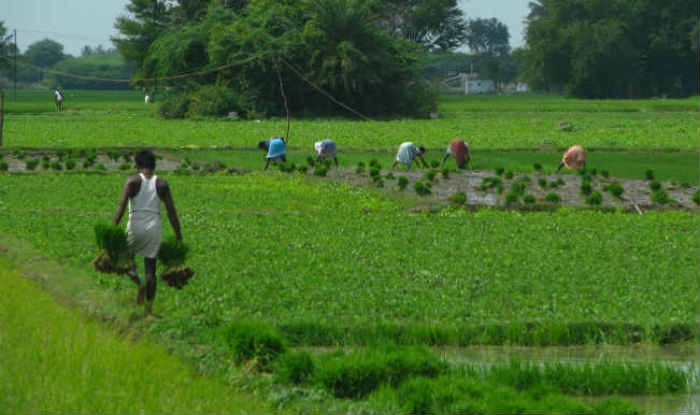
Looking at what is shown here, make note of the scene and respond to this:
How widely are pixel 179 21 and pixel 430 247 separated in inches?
2163

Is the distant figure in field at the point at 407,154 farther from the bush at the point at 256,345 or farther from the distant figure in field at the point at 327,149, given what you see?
the bush at the point at 256,345

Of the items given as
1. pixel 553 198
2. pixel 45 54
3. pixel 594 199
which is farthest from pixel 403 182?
pixel 45 54

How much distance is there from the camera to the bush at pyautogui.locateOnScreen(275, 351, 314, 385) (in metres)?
7.56

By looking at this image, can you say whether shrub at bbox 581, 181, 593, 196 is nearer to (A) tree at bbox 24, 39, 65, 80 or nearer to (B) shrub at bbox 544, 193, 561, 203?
(B) shrub at bbox 544, 193, 561, 203

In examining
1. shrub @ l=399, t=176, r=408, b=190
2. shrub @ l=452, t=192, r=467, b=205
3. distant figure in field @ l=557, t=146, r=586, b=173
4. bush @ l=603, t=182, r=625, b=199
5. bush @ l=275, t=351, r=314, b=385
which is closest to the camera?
bush @ l=275, t=351, r=314, b=385

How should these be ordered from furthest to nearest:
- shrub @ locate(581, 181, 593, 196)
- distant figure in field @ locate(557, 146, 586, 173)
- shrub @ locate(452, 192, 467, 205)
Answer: distant figure in field @ locate(557, 146, 586, 173)
shrub @ locate(581, 181, 593, 196)
shrub @ locate(452, 192, 467, 205)

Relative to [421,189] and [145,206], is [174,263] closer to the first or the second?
[145,206]

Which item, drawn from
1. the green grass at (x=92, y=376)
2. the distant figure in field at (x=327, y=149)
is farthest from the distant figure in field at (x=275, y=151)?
the green grass at (x=92, y=376)

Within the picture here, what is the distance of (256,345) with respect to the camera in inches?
312

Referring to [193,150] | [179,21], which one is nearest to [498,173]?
[193,150]

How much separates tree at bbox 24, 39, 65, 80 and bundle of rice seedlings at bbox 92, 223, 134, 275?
180 meters

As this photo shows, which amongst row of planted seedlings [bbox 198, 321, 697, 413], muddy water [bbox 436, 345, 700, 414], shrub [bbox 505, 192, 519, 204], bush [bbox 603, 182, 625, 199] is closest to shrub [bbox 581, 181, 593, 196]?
bush [bbox 603, 182, 625, 199]

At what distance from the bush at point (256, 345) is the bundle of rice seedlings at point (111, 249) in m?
1.69

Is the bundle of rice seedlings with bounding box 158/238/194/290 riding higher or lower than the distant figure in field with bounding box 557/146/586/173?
higher
